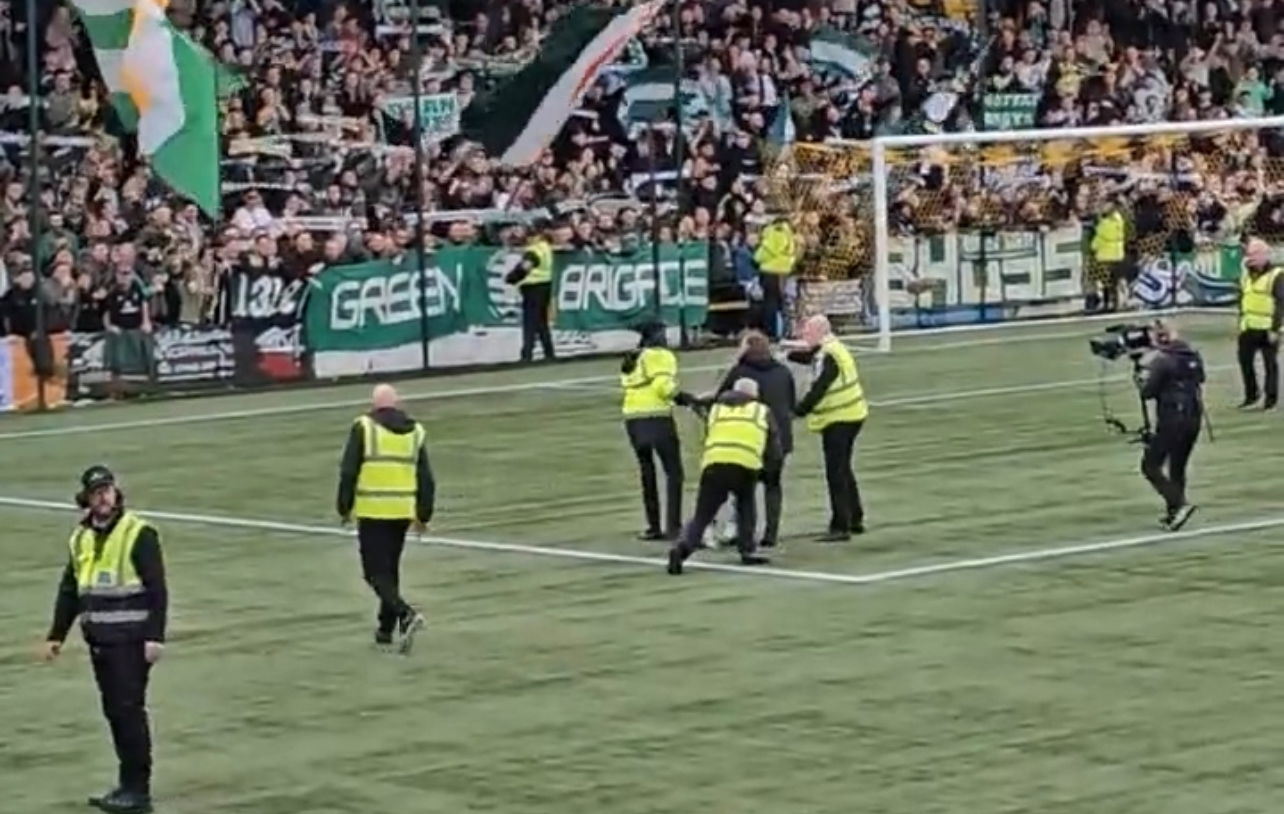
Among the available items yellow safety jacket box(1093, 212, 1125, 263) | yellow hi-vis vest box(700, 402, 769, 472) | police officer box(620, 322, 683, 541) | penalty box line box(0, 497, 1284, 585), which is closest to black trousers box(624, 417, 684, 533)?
police officer box(620, 322, 683, 541)

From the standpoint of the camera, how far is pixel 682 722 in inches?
744

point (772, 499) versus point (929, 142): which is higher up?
point (929, 142)

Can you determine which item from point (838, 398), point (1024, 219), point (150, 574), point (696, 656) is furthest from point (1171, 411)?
point (1024, 219)

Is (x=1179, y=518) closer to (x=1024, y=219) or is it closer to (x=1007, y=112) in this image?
(x=1024, y=219)

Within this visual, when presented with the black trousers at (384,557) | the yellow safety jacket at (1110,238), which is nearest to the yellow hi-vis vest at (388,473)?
the black trousers at (384,557)

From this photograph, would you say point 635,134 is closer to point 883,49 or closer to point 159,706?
point 883,49

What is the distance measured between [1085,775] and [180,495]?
16.3 metres

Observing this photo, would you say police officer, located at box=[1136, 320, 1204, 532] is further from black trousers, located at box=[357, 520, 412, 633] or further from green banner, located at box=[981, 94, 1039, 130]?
green banner, located at box=[981, 94, 1039, 130]

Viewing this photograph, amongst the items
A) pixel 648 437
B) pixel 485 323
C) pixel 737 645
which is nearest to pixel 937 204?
pixel 485 323

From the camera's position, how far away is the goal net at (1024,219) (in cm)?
4834

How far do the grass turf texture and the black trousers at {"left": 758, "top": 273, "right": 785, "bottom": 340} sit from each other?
12.3 metres

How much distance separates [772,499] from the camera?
2589 cm

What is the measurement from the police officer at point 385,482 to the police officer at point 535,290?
22571mm

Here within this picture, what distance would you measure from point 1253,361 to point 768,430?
43.6 feet
